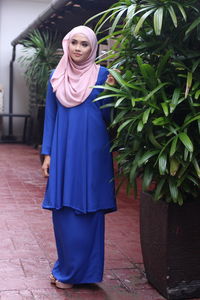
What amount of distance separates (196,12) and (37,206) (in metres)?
3.66

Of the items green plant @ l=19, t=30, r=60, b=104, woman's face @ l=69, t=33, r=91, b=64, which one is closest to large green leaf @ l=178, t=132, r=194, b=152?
woman's face @ l=69, t=33, r=91, b=64

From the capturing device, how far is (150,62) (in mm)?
3020

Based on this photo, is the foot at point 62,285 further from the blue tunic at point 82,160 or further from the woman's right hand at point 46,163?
the woman's right hand at point 46,163

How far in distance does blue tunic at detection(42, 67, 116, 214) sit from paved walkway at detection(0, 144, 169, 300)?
22.7 inches

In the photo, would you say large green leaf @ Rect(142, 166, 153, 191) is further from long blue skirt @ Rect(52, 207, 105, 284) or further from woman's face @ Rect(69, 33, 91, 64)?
woman's face @ Rect(69, 33, 91, 64)

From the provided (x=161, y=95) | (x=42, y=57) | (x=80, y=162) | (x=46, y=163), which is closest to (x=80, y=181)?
(x=80, y=162)

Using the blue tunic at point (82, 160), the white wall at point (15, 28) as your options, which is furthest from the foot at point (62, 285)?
the white wall at point (15, 28)

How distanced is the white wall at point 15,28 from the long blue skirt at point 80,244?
10.2 m

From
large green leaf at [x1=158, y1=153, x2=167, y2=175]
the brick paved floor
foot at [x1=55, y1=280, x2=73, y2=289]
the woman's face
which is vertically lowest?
the brick paved floor

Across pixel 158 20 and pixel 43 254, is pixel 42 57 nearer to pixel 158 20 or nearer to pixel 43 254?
pixel 43 254

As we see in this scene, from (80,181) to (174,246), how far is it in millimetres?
717

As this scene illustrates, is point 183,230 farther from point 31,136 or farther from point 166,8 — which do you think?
point 31,136

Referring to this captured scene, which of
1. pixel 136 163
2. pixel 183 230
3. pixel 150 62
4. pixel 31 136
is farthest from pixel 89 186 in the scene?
pixel 31 136

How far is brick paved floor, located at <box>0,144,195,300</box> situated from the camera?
128 inches
